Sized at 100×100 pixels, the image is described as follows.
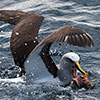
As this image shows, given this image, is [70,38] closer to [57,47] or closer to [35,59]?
[35,59]

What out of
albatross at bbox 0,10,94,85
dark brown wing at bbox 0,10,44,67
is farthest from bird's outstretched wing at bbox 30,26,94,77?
dark brown wing at bbox 0,10,44,67

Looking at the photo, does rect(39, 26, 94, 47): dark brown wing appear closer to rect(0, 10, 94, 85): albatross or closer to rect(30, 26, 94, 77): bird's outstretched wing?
rect(30, 26, 94, 77): bird's outstretched wing

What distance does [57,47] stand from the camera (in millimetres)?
6727

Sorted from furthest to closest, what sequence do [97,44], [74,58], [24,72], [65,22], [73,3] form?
[73,3] → [65,22] → [97,44] → [24,72] → [74,58]

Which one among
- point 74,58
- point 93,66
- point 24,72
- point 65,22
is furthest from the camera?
point 65,22

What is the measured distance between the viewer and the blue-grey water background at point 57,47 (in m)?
4.62

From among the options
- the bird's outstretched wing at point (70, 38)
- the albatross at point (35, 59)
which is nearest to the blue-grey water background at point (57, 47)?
the albatross at point (35, 59)

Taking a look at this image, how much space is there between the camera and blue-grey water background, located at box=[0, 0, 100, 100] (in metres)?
4.62

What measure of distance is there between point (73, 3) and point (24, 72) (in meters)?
5.33

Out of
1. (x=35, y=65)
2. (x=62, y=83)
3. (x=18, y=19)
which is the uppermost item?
(x=18, y=19)

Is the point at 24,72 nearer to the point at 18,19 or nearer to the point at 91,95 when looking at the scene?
the point at 18,19

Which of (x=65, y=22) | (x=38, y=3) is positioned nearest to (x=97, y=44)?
(x=65, y=22)

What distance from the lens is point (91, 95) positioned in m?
4.48

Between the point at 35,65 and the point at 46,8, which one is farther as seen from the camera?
the point at 46,8
